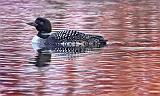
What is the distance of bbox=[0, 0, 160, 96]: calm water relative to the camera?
1008 centimetres

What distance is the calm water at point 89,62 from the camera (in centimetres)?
1008

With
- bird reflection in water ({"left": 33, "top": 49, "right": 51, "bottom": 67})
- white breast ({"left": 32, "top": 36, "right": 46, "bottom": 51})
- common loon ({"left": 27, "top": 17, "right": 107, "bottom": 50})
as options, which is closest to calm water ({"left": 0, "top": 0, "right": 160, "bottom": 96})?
bird reflection in water ({"left": 33, "top": 49, "right": 51, "bottom": 67})

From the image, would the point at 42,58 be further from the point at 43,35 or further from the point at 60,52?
the point at 43,35

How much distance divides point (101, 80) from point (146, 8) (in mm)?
17535

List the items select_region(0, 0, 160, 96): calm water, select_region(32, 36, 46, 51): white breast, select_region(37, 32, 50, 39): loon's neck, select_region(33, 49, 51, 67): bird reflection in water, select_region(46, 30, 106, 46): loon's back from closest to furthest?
select_region(0, 0, 160, 96): calm water < select_region(33, 49, 51, 67): bird reflection in water < select_region(46, 30, 106, 46): loon's back < select_region(32, 36, 46, 51): white breast < select_region(37, 32, 50, 39): loon's neck

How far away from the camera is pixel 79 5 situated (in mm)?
29625

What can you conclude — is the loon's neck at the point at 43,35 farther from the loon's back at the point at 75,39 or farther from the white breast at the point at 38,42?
the loon's back at the point at 75,39

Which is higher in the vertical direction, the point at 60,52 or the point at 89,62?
the point at 89,62

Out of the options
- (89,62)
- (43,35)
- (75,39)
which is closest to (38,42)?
(43,35)

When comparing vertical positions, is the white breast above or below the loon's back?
below

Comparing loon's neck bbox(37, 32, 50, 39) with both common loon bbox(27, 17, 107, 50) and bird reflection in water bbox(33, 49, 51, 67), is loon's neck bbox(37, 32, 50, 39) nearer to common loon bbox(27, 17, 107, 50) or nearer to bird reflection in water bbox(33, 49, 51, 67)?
common loon bbox(27, 17, 107, 50)

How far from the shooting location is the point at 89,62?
1278 centimetres

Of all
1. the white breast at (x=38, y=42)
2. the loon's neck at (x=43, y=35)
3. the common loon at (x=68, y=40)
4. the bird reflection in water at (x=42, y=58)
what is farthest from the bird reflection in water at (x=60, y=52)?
the loon's neck at (x=43, y=35)

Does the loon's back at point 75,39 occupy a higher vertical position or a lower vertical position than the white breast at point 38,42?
higher
